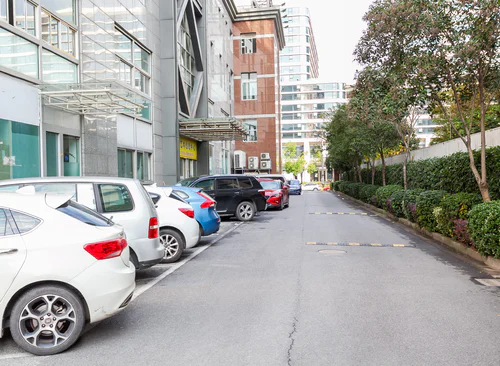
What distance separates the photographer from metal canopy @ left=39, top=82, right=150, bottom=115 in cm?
1340

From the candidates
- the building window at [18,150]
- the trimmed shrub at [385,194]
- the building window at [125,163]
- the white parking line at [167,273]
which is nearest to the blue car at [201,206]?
the white parking line at [167,273]

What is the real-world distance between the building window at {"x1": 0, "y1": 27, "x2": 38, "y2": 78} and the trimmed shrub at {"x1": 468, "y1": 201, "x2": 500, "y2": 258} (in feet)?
38.5

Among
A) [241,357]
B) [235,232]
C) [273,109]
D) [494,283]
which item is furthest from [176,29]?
[273,109]

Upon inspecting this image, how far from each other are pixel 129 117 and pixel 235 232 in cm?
962

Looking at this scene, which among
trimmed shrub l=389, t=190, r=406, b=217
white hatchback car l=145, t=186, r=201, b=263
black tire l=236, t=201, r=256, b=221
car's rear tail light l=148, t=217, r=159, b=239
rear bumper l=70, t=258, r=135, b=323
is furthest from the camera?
black tire l=236, t=201, r=256, b=221

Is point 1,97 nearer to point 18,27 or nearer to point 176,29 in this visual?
point 18,27

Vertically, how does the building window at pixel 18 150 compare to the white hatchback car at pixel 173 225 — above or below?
above

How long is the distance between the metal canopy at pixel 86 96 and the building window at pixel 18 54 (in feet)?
2.10

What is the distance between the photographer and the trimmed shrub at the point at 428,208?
512 inches

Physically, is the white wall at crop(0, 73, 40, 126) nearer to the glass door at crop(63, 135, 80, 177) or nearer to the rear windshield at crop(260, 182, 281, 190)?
the glass door at crop(63, 135, 80, 177)

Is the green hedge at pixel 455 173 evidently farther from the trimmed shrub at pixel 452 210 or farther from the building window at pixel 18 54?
the building window at pixel 18 54

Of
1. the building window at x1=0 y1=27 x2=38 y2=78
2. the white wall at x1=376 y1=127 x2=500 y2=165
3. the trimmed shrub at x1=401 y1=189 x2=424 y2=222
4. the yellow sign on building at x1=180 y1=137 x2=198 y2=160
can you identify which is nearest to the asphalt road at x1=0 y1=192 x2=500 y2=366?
the white wall at x1=376 y1=127 x2=500 y2=165

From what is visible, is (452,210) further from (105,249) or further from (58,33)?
(58,33)

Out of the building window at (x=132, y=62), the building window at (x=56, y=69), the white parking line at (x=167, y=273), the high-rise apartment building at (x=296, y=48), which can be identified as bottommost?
the white parking line at (x=167, y=273)
